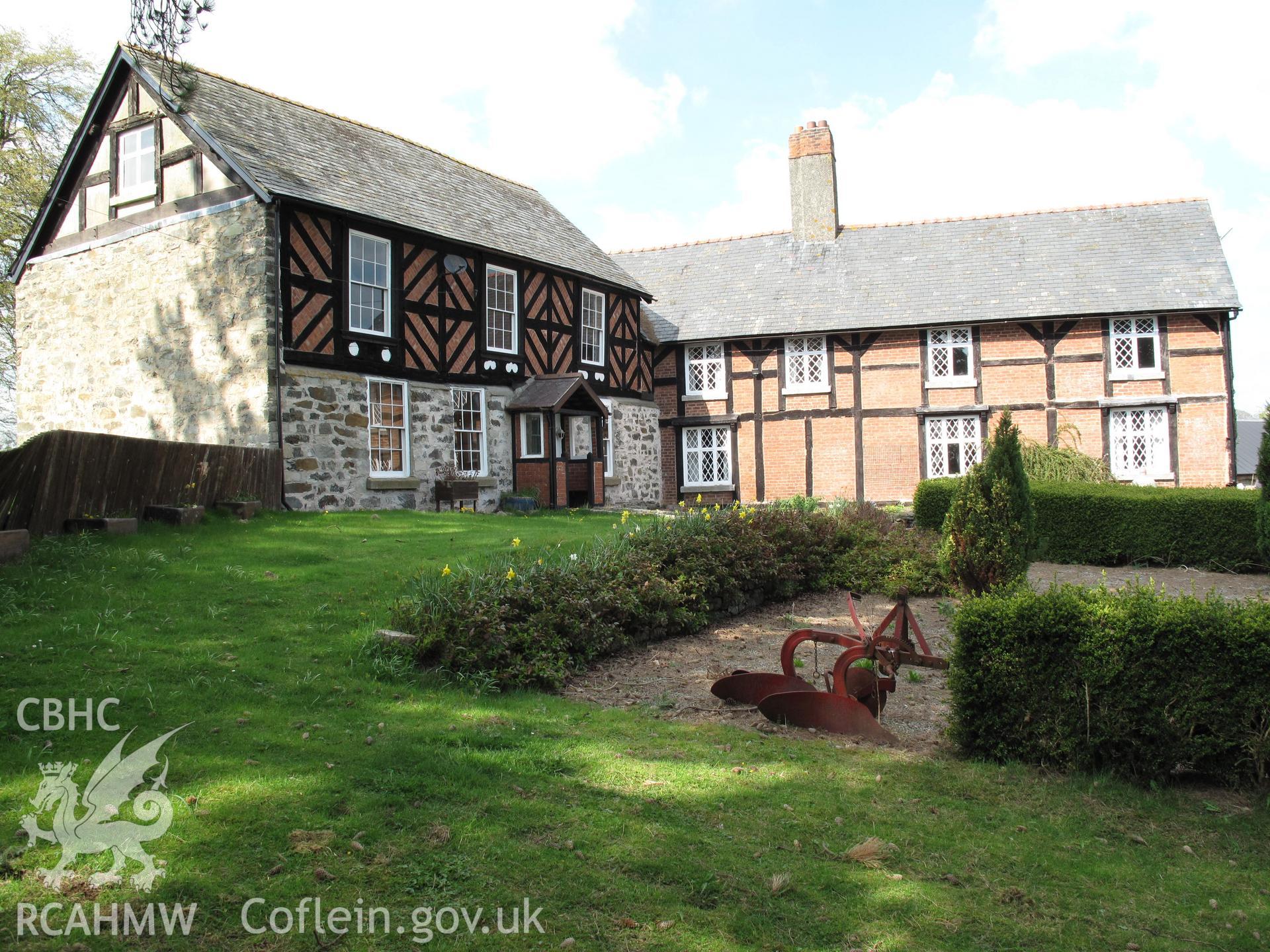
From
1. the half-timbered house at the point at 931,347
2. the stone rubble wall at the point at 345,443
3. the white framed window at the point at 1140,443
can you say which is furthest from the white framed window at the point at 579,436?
the white framed window at the point at 1140,443

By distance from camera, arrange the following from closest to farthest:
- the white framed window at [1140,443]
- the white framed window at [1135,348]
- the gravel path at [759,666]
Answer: the gravel path at [759,666]
the white framed window at [1140,443]
the white framed window at [1135,348]

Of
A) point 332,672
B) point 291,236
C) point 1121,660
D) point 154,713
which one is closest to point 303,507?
point 291,236

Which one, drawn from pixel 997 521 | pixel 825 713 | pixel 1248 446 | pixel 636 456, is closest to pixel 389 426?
pixel 636 456

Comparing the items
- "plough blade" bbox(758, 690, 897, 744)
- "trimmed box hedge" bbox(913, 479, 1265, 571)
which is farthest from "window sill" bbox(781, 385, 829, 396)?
"plough blade" bbox(758, 690, 897, 744)

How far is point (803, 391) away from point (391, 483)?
1250cm

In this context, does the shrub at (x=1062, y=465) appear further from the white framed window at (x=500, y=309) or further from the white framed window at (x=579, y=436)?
the white framed window at (x=500, y=309)

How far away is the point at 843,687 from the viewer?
612 centimetres

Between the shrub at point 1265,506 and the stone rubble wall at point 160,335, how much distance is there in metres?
14.9

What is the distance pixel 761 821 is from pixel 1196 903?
188 centimetres

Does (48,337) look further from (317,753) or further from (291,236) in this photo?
(317,753)

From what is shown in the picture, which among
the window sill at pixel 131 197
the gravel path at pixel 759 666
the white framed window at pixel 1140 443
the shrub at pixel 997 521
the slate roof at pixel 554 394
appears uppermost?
the window sill at pixel 131 197

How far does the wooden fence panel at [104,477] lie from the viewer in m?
8.86

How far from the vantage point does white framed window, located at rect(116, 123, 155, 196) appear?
15.8 metres

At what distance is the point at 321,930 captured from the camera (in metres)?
3.21
